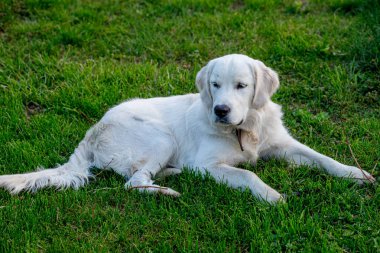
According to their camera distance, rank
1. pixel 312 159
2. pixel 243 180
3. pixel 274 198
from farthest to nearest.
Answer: pixel 312 159, pixel 243 180, pixel 274 198

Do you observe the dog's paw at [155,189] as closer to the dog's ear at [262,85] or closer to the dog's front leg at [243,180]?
the dog's front leg at [243,180]

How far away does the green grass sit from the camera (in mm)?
3854

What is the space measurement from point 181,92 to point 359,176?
2500 millimetres

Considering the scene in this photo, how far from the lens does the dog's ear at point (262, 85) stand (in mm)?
4711

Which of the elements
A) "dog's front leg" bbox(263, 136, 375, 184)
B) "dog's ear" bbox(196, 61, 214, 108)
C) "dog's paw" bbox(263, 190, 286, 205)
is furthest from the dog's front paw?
"dog's ear" bbox(196, 61, 214, 108)

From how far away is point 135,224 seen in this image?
4055 mm

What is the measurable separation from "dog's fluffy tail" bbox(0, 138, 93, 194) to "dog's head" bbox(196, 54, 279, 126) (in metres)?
1.17

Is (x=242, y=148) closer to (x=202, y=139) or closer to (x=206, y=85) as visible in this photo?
(x=202, y=139)

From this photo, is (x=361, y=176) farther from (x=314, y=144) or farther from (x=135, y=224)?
(x=135, y=224)

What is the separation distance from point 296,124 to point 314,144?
43cm

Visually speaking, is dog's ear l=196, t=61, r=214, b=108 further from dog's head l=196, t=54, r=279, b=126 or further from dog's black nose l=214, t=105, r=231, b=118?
dog's black nose l=214, t=105, r=231, b=118

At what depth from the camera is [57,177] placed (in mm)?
4656

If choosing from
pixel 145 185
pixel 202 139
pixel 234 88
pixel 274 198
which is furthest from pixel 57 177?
pixel 274 198

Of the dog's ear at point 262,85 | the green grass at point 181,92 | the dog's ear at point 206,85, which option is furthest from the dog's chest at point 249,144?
the dog's ear at point 206,85
